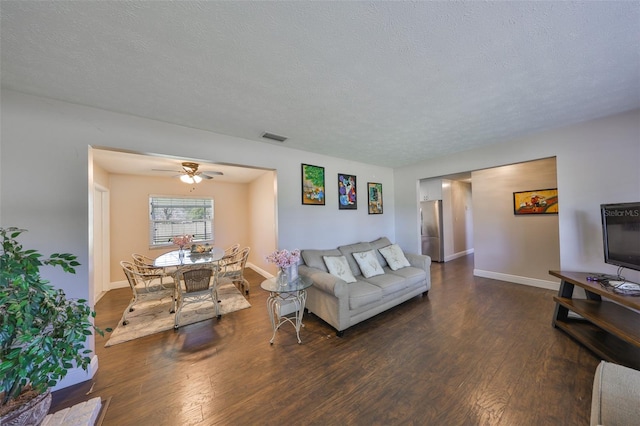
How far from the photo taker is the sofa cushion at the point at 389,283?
2750 mm

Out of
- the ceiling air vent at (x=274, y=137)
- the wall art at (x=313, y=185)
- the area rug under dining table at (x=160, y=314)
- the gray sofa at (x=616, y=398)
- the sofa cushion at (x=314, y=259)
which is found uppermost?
the ceiling air vent at (x=274, y=137)

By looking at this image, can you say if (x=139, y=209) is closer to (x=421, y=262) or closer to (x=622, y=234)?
(x=421, y=262)

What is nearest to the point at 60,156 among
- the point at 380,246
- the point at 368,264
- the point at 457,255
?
the point at 368,264

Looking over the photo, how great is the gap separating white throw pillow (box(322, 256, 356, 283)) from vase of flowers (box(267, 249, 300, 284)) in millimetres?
616

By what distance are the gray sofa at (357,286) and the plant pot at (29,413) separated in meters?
2.13

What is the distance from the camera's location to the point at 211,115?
2.14m

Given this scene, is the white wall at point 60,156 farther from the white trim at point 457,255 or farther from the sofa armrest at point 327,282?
the white trim at point 457,255

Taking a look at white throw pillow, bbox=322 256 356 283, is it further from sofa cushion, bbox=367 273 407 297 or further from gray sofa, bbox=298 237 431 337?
sofa cushion, bbox=367 273 407 297

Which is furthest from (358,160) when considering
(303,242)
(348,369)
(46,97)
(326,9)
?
(46,97)

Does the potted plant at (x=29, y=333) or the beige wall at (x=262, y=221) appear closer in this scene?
the potted plant at (x=29, y=333)

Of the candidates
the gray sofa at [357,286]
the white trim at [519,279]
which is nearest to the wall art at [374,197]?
the gray sofa at [357,286]

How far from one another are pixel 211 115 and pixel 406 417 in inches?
122

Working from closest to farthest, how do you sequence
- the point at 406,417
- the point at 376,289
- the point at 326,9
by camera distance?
the point at 326,9 < the point at 406,417 < the point at 376,289

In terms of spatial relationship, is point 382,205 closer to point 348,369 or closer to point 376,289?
point 376,289
